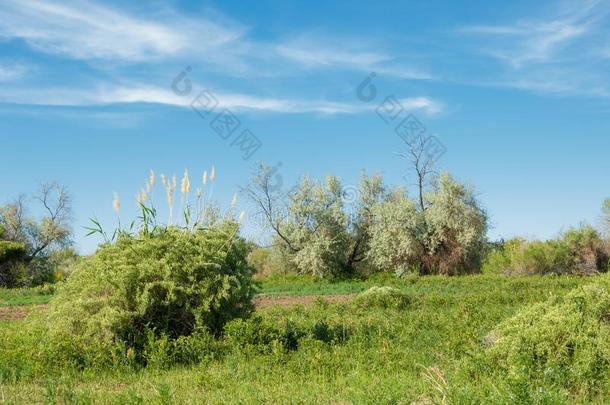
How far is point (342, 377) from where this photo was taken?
9.02m

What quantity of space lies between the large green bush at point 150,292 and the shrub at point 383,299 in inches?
267

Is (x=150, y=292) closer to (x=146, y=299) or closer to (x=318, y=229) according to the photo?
(x=146, y=299)

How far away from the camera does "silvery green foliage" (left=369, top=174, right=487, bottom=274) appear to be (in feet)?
133

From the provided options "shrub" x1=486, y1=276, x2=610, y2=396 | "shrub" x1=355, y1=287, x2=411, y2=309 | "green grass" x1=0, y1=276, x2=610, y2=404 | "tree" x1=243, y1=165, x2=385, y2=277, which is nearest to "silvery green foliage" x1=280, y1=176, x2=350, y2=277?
"tree" x1=243, y1=165, x2=385, y2=277

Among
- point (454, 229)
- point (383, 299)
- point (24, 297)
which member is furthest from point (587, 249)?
point (24, 297)

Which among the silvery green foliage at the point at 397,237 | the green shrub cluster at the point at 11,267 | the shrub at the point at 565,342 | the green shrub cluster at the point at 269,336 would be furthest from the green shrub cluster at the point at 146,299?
the green shrub cluster at the point at 11,267

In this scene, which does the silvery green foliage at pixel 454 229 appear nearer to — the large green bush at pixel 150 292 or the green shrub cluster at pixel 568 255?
the green shrub cluster at pixel 568 255

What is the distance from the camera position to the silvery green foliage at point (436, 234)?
4050 centimetres

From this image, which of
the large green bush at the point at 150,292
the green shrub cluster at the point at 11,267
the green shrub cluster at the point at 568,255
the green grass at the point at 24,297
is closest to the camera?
the large green bush at the point at 150,292

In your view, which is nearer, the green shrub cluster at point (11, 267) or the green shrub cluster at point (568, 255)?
the green shrub cluster at point (568, 255)

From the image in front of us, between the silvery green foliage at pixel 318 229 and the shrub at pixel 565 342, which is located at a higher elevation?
the silvery green foliage at pixel 318 229

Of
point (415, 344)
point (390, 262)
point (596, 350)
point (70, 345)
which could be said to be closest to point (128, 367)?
point (70, 345)

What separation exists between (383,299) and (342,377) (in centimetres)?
1007

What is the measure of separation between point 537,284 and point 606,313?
679 inches
